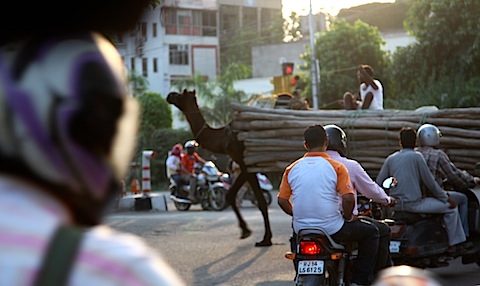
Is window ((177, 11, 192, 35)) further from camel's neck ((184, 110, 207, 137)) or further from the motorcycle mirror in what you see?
the motorcycle mirror

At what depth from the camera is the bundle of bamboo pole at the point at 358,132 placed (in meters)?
11.5

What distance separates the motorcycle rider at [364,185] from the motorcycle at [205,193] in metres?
13.8

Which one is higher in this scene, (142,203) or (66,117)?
(66,117)

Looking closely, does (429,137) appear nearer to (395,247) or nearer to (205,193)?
(395,247)

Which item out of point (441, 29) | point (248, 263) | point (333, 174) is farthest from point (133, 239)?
point (441, 29)

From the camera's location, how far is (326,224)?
7668mm

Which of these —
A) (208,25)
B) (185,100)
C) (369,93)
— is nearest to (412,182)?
(369,93)

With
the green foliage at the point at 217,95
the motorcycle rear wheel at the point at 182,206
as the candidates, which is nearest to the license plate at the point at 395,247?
the motorcycle rear wheel at the point at 182,206

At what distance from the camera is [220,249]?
13.2m

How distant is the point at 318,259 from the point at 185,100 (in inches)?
271

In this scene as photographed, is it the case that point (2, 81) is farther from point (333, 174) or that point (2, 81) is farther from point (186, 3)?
point (186, 3)

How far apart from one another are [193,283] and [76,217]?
8672 mm

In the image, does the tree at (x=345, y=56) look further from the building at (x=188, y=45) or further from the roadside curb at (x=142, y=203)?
the building at (x=188, y=45)

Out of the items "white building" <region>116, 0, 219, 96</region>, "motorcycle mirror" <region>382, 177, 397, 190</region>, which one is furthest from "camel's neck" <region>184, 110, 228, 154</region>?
"white building" <region>116, 0, 219, 96</region>
